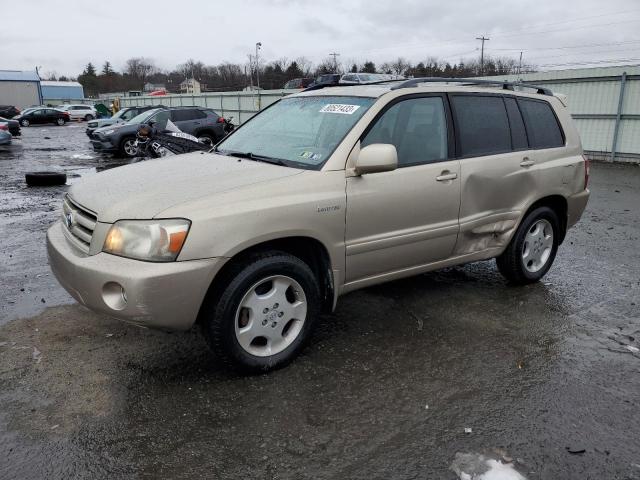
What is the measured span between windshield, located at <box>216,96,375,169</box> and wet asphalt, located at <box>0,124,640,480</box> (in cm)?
139

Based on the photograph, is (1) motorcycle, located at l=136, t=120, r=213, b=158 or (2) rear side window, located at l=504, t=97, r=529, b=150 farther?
(1) motorcycle, located at l=136, t=120, r=213, b=158

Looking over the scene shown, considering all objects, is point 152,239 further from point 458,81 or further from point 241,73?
point 241,73

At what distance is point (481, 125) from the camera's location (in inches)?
173

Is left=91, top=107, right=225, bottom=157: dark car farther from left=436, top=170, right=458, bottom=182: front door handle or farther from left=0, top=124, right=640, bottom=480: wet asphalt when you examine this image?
left=436, top=170, right=458, bottom=182: front door handle

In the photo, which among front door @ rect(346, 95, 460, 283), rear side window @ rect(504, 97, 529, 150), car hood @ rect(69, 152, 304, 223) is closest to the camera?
car hood @ rect(69, 152, 304, 223)

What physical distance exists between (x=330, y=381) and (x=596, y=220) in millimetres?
6171

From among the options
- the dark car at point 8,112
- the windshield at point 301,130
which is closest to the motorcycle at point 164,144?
the windshield at point 301,130

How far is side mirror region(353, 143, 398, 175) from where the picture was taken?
337 centimetres

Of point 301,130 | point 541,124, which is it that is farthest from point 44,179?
point 541,124

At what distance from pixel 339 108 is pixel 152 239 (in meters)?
1.80

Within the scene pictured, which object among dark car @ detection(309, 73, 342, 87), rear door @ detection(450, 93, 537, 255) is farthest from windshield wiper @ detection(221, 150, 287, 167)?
rear door @ detection(450, 93, 537, 255)

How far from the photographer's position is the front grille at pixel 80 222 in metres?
3.17

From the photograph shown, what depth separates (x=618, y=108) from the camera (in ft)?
45.5

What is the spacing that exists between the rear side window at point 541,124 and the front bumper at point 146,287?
10.9 ft
